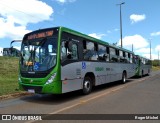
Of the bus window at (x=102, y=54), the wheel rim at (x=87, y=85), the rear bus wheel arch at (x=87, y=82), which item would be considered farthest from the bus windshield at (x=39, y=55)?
the bus window at (x=102, y=54)

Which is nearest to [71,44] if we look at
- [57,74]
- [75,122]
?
[57,74]

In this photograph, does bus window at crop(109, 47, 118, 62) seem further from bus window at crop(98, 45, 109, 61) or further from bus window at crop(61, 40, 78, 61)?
bus window at crop(61, 40, 78, 61)

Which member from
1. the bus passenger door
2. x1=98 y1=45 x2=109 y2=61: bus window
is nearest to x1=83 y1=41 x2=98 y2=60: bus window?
x1=98 y1=45 x2=109 y2=61: bus window

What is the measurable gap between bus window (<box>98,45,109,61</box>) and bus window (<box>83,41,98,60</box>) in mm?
697

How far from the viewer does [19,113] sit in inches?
339

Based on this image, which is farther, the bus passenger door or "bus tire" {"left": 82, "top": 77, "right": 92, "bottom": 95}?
"bus tire" {"left": 82, "top": 77, "right": 92, "bottom": 95}

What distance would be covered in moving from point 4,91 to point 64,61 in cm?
412

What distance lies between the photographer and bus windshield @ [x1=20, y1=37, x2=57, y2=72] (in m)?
10.7

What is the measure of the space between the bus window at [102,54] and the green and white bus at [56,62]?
4.22ft

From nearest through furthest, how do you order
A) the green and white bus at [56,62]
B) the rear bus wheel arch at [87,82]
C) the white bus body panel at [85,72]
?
1. the green and white bus at [56,62]
2. the white bus body panel at [85,72]
3. the rear bus wheel arch at [87,82]

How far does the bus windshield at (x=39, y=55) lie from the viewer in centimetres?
1067

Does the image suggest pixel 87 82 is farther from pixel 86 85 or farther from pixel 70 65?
pixel 70 65

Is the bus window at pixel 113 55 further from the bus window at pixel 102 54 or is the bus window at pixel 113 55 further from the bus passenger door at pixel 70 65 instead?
the bus passenger door at pixel 70 65

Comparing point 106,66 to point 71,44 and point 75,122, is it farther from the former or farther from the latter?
point 75,122
